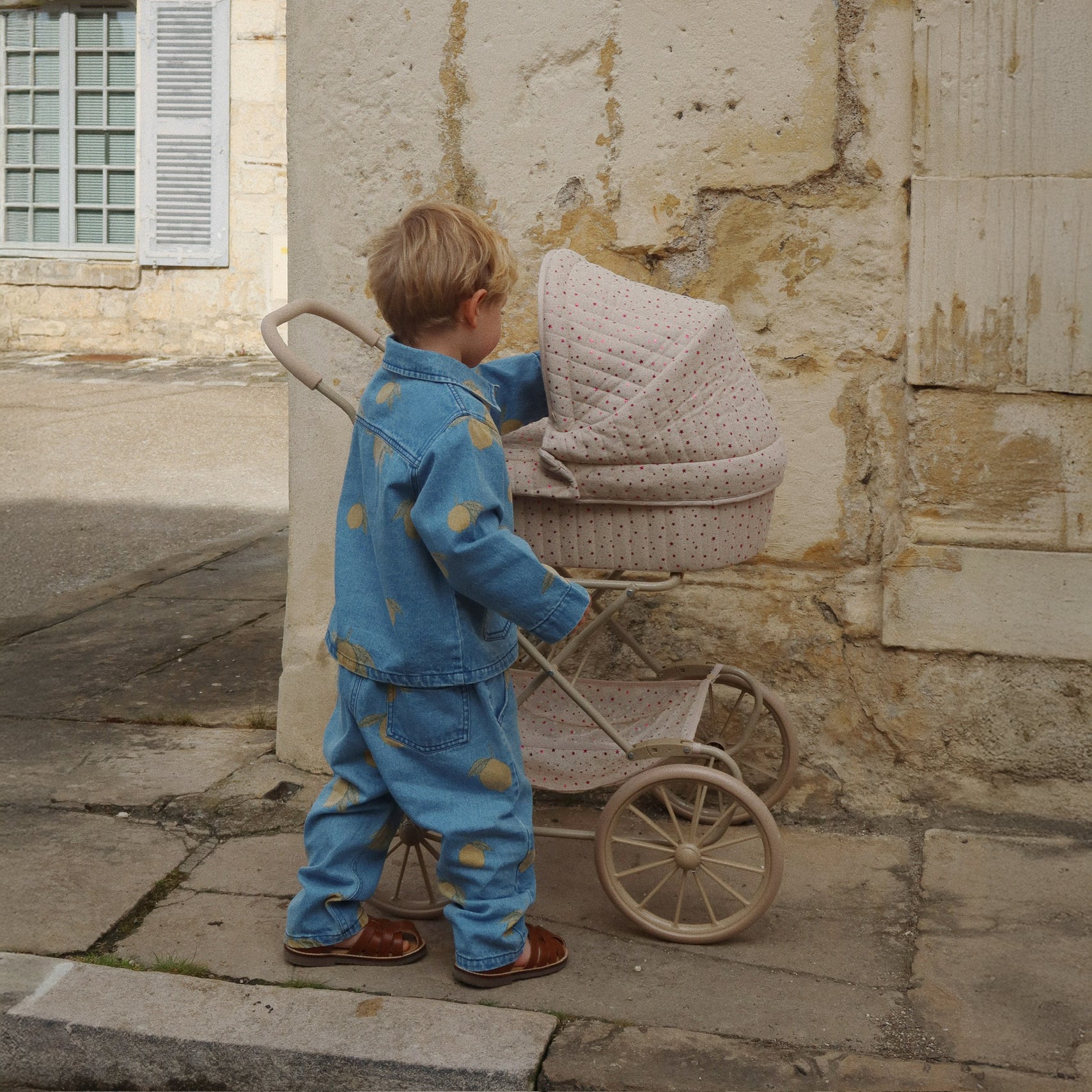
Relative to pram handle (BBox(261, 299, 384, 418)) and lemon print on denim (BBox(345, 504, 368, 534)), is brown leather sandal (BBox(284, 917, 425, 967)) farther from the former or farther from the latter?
pram handle (BBox(261, 299, 384, 418))

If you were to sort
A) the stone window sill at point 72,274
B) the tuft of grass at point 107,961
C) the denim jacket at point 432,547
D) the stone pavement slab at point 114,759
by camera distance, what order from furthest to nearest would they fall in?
the stone window sill at point 72,274 < the stone pavement slab at point 114,759 < the tuft of grass at point 107,961 < the denim jacket at point 432,547

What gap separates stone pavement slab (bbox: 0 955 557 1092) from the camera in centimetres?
220

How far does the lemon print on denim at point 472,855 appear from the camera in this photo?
94.7 inches

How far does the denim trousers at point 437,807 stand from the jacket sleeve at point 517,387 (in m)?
0.56

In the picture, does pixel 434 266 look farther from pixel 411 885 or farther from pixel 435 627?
pixel 411 885

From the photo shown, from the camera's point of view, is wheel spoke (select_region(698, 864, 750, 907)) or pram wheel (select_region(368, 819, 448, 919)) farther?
pram wheel (select_region(368, 819, 448, 919))

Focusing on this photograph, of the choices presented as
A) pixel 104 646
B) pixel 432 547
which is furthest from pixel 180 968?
pixel 104 646

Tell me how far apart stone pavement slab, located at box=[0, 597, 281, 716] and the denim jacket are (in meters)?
1.89

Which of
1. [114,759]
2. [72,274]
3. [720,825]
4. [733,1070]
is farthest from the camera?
[72,274]

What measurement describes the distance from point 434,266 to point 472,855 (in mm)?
1034

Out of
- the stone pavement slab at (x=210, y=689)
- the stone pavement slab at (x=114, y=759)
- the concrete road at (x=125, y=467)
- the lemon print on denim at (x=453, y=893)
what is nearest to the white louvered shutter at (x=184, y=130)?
the concrete road at (x=125, y=467)

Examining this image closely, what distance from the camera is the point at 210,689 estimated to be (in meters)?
4.16

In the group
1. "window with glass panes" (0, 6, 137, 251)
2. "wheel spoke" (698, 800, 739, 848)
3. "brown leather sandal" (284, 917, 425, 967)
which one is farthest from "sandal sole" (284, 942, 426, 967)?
"window with glass panes" (0, 6, 137, 251)

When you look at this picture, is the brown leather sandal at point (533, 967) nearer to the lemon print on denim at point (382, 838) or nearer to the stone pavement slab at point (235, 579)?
the lemon print on denim at point (382, 838)
